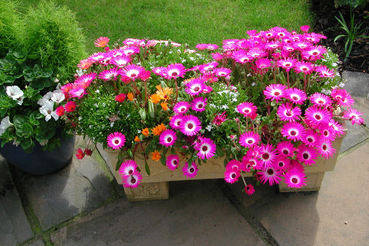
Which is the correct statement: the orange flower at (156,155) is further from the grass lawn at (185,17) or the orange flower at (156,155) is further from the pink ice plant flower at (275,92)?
the grass lawn at (185,17)

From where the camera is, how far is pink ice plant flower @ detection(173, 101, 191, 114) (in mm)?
1694

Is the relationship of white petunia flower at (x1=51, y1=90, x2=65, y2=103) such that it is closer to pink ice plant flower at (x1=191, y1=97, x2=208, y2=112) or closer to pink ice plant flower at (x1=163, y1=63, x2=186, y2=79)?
pink ice plant flower at (x1=163, y1=63, x2=186, y2=79)

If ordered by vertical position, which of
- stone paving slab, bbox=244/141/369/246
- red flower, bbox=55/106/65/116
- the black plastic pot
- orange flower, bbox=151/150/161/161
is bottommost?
stone paving slab, bbox=244/141/369/246

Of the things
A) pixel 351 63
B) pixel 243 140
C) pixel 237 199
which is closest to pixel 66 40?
pixel 243 140

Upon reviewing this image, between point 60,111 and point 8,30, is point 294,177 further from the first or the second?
point 8,30

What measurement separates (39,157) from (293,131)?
4.93 ft

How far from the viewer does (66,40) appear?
206 cm

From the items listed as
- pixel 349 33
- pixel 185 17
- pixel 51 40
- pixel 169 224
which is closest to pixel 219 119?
pixel 169 224

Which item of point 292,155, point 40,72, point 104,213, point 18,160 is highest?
point 40,72

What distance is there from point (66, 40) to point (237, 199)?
4.57ft

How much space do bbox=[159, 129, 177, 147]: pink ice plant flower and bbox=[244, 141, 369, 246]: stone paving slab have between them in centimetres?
78

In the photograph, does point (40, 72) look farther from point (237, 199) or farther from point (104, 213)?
point (237, 199)

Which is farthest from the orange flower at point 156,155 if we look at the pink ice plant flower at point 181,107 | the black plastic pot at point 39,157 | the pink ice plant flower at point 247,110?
the black plastic pot at point 39,157

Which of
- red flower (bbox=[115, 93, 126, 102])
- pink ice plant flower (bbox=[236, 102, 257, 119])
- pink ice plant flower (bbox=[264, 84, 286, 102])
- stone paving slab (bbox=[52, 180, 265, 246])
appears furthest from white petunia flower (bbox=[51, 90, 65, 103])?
A: pink ice plant flower (bbox=[264, 84, 286, 102])
